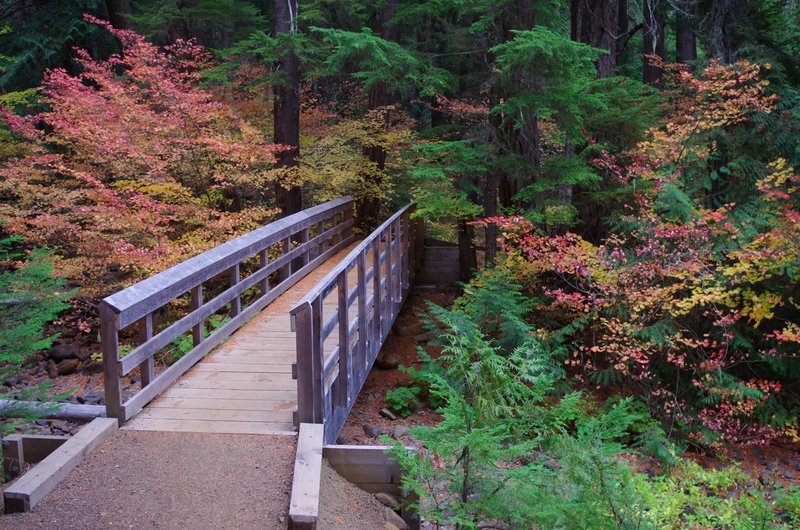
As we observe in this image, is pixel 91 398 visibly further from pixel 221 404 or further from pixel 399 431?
pixel 221 404

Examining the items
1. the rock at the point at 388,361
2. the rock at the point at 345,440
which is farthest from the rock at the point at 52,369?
the rock at the point at 345,440

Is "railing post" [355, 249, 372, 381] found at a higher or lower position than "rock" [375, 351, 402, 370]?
higher

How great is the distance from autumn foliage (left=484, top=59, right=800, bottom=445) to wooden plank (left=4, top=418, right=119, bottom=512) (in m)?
5.76

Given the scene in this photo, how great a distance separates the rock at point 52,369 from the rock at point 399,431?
604 centimetres

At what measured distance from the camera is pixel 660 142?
9.41m

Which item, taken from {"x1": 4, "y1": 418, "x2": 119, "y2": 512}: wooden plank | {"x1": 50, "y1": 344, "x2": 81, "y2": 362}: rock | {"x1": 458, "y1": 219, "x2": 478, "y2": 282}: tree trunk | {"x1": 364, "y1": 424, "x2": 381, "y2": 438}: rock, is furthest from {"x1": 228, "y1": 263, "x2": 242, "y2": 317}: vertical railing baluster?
{"x1": 458, "y1": 219, "x2": 478, "y2": 282}: tree trunk

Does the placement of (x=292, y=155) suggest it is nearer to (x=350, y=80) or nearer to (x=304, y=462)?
(x=350, y=80)

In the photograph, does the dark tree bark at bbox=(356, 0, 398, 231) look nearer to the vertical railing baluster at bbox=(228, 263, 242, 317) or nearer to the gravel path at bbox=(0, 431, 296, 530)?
the vertical railing baluster at bbox=(228, 263, 242, 317)

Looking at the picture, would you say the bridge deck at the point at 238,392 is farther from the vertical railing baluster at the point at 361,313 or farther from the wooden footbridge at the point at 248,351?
the vertical railing baluster at the point at 361,313

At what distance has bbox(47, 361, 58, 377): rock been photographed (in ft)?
34.7

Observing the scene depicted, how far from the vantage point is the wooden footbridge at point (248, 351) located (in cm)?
463

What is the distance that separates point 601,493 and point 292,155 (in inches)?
361

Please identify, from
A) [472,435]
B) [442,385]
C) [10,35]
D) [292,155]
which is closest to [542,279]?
[292,155]

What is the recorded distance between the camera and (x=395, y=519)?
4.61 metres
